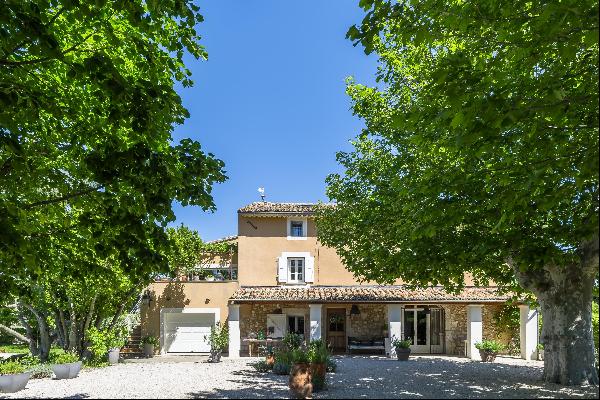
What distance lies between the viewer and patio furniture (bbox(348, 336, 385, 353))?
25719 mm

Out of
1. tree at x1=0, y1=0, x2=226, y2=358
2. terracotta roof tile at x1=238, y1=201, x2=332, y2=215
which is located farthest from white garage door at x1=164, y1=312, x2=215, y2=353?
tree at x1=0, y1=0, x2=226, y2=358

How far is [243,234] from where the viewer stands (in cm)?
2772

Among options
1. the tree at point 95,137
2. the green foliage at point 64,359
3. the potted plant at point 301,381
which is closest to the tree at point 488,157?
the tree at point 95,137

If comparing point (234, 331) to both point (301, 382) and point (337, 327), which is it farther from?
point (301, 382)

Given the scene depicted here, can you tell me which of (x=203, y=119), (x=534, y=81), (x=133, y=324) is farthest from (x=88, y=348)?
(x=534, y=81)

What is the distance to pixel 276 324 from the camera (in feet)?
89.0

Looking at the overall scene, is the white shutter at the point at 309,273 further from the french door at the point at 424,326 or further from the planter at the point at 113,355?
the planter at the point at 113,355

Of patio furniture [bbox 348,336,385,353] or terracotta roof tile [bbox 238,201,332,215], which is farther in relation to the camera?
terracotta roof tile [bbox 238,201,332,215]

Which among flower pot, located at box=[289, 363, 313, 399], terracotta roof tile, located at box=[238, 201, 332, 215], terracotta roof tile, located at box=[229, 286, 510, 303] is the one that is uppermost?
terracotta roof tile, located at box=[238, 201, 332, 215]

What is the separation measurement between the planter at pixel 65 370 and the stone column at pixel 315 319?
11.1 meters

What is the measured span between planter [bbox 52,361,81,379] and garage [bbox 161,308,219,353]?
971cm

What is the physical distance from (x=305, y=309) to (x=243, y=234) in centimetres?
489

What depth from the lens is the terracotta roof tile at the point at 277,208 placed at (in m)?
27.4

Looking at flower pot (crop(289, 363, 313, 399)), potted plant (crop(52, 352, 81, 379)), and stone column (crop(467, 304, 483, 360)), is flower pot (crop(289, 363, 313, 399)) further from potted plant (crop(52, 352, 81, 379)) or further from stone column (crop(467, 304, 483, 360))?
stone column (crop(467, 304, 483, 360))
